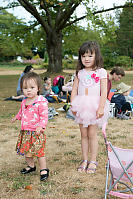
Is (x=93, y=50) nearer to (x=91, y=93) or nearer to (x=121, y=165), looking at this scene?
(x=91, y=93)

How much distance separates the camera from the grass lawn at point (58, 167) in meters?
2.77

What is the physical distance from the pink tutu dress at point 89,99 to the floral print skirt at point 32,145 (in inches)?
23.1

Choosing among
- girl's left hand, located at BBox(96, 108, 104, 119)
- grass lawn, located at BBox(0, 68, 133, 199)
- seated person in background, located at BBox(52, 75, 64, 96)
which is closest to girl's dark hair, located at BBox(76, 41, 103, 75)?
girl's left hand, located at BBox(96, 108, 104, 119)

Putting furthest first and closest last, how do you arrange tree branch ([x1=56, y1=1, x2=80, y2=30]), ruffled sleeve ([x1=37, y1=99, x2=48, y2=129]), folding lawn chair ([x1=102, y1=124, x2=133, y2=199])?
tree branch ([x1=56, y1=1, x2=80, y2=30]), ruffled sleeve ([x1=37, y1=99, x2=48, y2=129]), folding lawn chair ([x1=102, y1=124, x2=133, y2=199])

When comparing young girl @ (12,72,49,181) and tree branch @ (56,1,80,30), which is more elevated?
tree branch @ (56,1,80,30)

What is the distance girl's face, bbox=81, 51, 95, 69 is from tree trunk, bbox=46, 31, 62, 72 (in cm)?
1325

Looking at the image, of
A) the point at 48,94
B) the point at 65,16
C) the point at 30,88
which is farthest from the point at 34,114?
the point at 65,16

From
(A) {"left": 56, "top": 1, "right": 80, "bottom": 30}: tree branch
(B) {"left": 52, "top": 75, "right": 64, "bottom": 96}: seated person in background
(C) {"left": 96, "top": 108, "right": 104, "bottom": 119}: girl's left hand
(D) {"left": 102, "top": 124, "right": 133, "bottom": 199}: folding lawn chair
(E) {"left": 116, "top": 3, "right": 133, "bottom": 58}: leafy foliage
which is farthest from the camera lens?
(E) {"left": 116, "top": 3, "right": 133, "bottom": 58}: leafy foliage

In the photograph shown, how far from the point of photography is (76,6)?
14.0 meters

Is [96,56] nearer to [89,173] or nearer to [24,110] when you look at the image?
[24,110]

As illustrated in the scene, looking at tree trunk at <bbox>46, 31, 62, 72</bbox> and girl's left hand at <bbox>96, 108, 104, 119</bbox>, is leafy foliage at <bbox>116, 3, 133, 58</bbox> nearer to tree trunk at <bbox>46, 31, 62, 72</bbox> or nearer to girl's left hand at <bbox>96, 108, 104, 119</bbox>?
tree trunk at <bbox>46, 31, 62, 72</bbox>

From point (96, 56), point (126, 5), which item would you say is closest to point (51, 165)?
point (96, 56)

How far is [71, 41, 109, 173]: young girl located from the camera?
3.21 metres

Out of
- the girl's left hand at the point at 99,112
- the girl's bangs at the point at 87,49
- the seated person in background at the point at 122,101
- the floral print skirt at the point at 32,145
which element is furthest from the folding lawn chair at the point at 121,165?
the seated person in background at the point at 122,101
